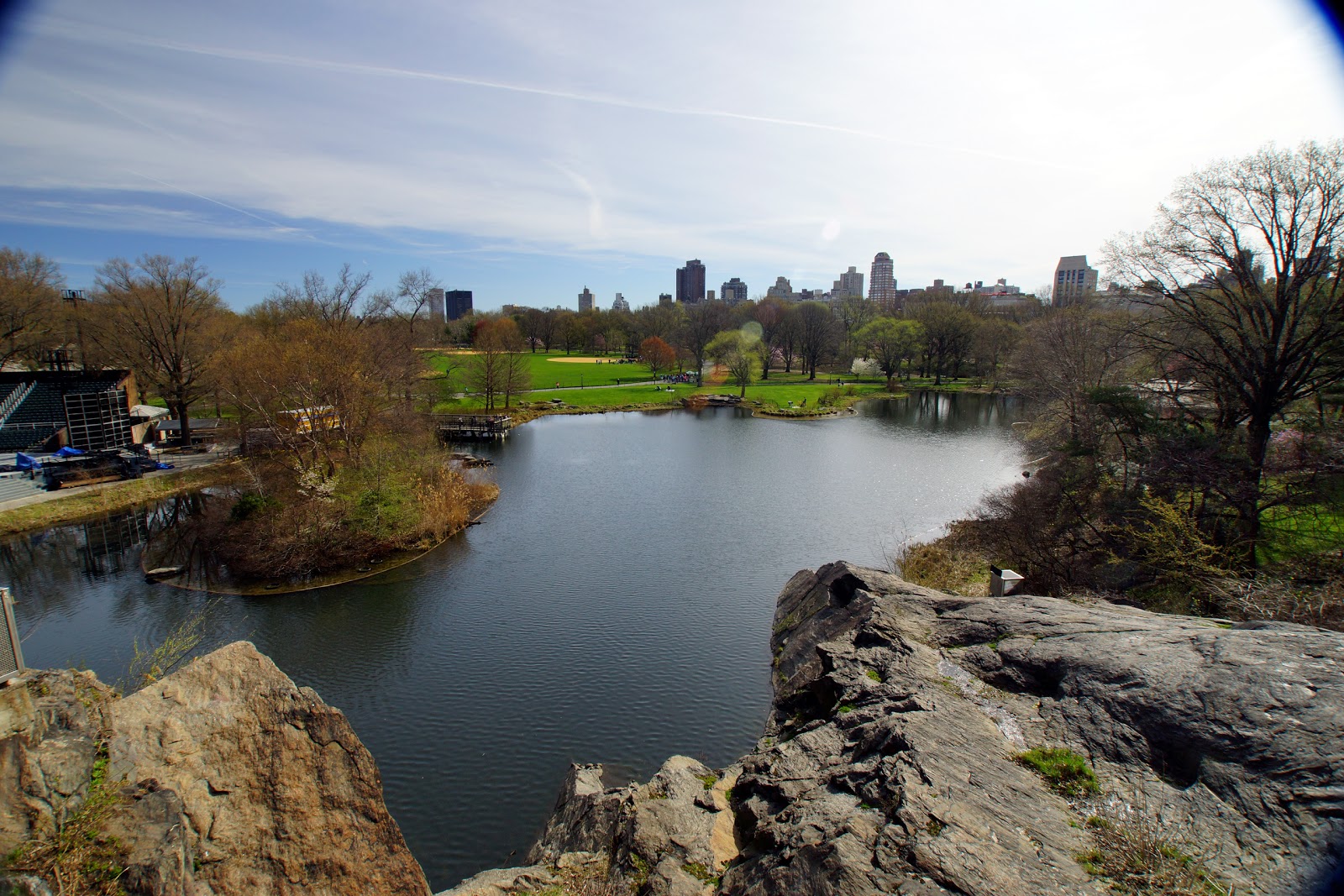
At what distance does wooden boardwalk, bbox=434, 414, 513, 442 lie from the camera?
47.6 meters

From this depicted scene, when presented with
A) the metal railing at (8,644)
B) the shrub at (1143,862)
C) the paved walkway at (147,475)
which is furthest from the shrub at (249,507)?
the shrub at (1143,862)

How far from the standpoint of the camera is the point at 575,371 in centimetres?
8800

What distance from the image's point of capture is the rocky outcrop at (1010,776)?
19.0 feet

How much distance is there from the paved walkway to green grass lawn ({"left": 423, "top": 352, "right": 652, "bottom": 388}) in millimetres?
28786

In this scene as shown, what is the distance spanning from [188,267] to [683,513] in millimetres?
32429

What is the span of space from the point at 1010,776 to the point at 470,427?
45.4 metres

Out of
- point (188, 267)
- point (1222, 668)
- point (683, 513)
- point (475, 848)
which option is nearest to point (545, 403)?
point (188, 267)

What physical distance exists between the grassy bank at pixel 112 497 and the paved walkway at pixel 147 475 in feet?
0.66

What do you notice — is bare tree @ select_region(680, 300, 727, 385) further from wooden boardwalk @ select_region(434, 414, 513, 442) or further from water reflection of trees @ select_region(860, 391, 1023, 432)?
wooden boardwalk @ select_region(434, 414, 513, 442)

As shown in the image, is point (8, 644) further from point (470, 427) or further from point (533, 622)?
point (470, 427)

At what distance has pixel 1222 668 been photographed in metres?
7.48

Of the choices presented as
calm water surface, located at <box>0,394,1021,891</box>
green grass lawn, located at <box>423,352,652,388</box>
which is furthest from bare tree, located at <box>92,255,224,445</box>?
green grass lawn, located at <box>423,352,652,388</box>

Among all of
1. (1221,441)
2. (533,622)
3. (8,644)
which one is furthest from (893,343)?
(8,644)

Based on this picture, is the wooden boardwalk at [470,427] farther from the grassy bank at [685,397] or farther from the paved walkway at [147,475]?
the paved walkway at [147,475]
